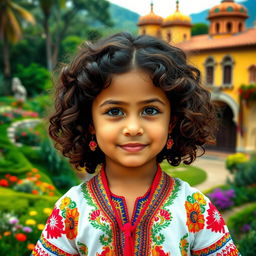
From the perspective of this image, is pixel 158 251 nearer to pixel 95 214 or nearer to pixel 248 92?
pixel 95 214

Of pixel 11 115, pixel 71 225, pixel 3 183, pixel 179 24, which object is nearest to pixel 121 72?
pixel 71 225

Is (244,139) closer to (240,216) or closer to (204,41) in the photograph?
(204,41)

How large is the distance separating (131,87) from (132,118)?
13 cm

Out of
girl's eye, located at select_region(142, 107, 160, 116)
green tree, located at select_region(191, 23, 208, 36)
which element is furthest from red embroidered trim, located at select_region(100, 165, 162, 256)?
green tree, located at select_region(191, 23, 208, 36)

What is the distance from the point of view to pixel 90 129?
6.11ft

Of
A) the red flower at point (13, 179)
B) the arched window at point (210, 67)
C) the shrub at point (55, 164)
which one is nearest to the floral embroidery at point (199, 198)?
the red flower at point (13, 179)

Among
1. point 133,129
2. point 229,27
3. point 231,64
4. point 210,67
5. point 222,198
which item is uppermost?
point 229,27

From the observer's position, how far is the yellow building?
670 inches

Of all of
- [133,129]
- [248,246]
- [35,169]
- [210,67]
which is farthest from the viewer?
[210,67]

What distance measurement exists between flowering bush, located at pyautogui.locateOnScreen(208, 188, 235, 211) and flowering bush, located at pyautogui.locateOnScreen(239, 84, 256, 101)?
26.4 ft

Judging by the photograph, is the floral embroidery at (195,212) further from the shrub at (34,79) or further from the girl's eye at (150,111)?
the shrub at (34,79)

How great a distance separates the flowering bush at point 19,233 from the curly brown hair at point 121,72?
1.83 meters

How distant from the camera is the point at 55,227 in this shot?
177 cm

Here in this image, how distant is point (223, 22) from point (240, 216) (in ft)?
43.0
